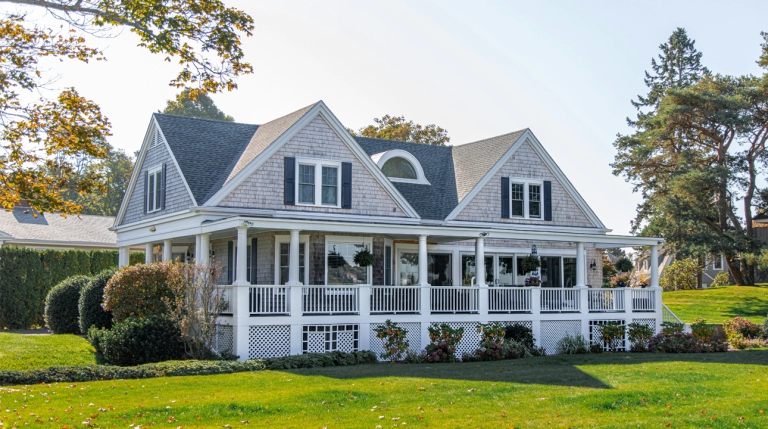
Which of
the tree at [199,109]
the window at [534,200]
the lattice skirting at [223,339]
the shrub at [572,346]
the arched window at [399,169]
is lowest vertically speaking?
the shrub at [572,346]

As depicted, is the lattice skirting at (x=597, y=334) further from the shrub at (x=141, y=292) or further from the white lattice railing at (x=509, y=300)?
the shrub at (x=141, y=292)

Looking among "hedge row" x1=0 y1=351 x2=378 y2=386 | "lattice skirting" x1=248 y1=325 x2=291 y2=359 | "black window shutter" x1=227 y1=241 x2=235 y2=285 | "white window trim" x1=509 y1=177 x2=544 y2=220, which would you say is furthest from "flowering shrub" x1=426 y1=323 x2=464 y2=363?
"white window trim" x1=509 y1=177 x2=544 y2=220

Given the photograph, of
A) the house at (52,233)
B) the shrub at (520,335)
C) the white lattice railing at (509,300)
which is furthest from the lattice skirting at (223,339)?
the house at (52,233)

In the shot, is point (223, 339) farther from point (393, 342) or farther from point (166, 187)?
point (166, 187)

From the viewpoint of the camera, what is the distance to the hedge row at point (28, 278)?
28.2 m

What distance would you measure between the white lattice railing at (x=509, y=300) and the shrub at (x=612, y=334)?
242 centimetres

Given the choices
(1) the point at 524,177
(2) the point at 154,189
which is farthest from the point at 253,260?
(1) the point at 524,177

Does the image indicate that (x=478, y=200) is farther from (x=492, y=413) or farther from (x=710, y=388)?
(x=492, y=413)

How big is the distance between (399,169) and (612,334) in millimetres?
8841

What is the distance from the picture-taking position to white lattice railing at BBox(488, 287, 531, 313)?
76.5ft

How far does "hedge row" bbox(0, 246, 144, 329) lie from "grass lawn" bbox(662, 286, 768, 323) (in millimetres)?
25270

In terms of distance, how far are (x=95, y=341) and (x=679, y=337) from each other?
53.9 ft

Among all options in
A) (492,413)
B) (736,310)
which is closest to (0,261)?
(492,413)

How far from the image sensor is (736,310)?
3666 centimetres
